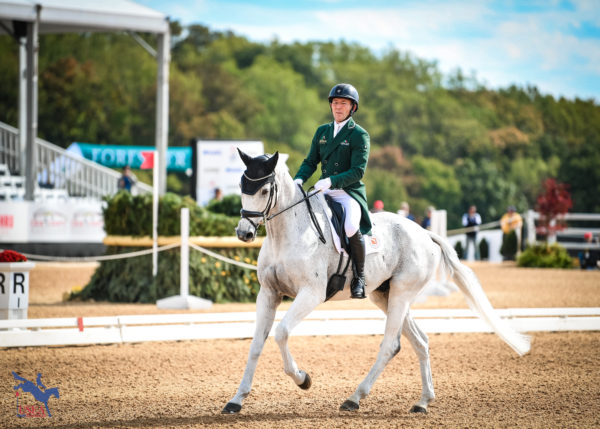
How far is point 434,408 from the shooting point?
6160 mm

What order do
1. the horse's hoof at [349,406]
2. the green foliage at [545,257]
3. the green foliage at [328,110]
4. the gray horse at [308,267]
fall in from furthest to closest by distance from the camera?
the green foliage at [328,110] → the green foliage at [545,257] → the horse's hoof at [349,406] → the gray horse at [308,267]

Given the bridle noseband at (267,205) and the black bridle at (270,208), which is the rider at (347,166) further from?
the bridle noseband at (267,205)

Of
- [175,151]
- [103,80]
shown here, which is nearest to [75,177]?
[175,151]

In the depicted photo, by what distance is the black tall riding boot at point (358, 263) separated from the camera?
243 inches

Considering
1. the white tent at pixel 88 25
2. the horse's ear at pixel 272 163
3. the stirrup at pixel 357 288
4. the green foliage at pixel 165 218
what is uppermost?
the white tent at pixel 88 25

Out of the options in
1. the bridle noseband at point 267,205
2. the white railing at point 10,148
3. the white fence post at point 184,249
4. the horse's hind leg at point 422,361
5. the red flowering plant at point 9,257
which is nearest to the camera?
the bridle noseband at point 267,205

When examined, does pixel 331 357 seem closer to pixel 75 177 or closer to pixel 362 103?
pixel 75 177

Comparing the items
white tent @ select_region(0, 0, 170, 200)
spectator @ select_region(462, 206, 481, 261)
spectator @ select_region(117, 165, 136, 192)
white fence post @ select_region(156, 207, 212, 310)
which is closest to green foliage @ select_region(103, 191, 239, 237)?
white fence post @ select_region(156, 207, 212, 310)

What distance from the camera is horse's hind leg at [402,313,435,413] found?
6.09 meters

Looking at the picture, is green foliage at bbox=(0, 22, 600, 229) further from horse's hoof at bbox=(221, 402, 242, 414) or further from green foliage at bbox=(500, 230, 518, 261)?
horse's hoof at bbox=(221, 402, 242, 414)

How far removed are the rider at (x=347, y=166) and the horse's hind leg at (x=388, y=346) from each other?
1.30ft

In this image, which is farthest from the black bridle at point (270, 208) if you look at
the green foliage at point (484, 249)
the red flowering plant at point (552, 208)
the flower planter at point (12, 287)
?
the green foliage at point (484, 249)

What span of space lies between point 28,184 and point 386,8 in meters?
64.2

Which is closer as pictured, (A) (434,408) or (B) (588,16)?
(A) (434,408)
